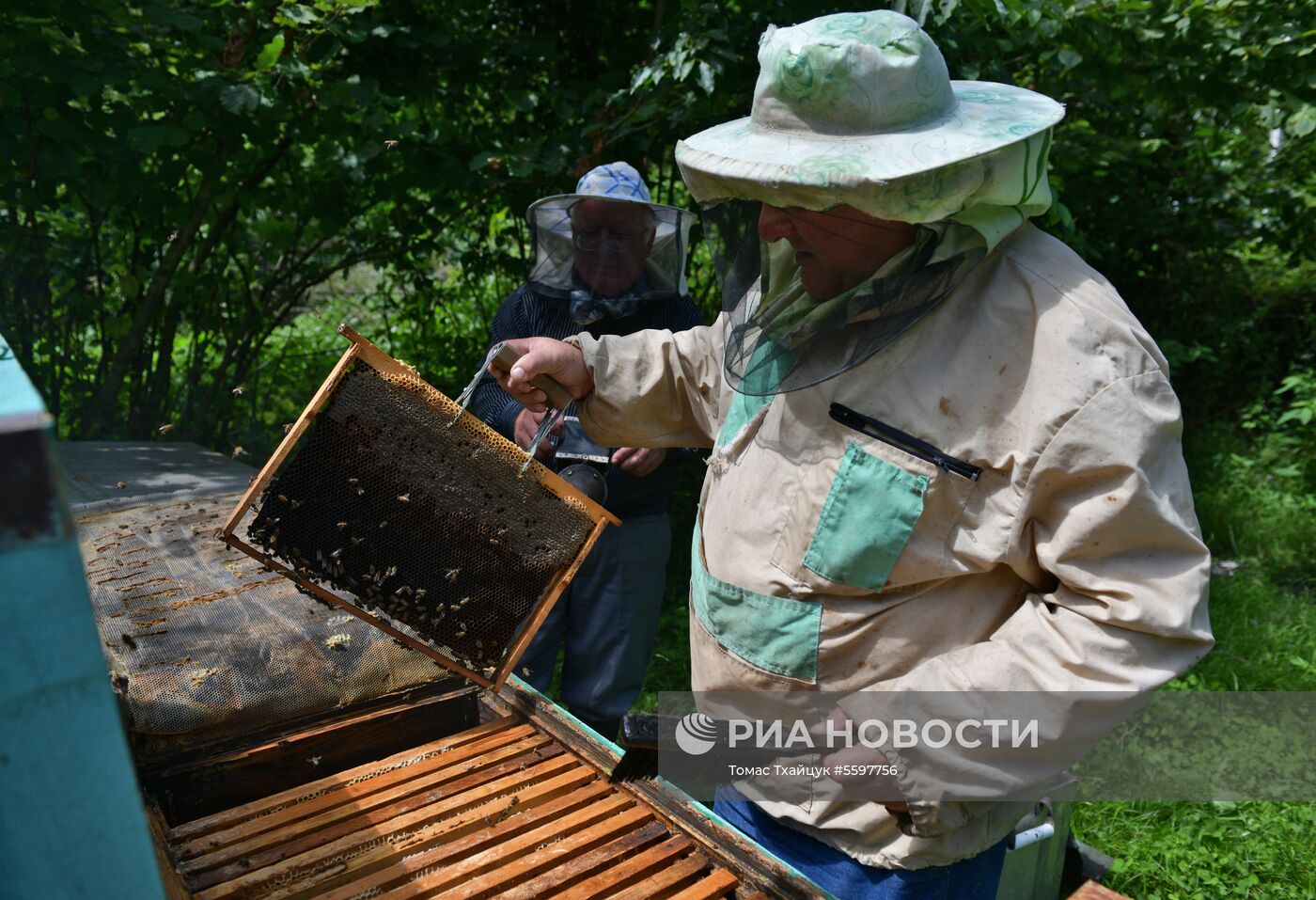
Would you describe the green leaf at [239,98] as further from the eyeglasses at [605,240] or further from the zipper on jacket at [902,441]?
the zipper on jacket at [902,441]

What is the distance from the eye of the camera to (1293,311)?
298 inches

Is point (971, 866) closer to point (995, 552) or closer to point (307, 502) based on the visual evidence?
point (995, 552)

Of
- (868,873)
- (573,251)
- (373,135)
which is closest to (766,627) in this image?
(868,873)

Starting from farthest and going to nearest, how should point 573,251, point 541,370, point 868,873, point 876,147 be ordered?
point 573,251 → point 541,370 → point 868,873 → point 876,147

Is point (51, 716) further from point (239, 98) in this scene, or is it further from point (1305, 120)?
point (1305, 120)

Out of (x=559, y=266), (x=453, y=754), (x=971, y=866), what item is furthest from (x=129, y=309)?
(x=971, y=866)

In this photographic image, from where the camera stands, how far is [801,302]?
5.55 ft

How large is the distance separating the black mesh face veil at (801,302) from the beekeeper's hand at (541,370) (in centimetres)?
30

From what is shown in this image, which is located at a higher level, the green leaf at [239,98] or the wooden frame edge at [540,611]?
the green leaf at [239,98]

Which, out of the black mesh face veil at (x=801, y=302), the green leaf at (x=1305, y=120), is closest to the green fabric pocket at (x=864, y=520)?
the black mesh face veil at (x=801, y=302)

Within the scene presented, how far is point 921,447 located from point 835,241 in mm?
368

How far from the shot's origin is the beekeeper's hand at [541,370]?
1.84 metres

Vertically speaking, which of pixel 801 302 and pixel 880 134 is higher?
pixel 880 134

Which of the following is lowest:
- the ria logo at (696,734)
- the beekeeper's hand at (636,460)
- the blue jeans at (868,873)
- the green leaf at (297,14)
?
the blue jeans at (868,873)
